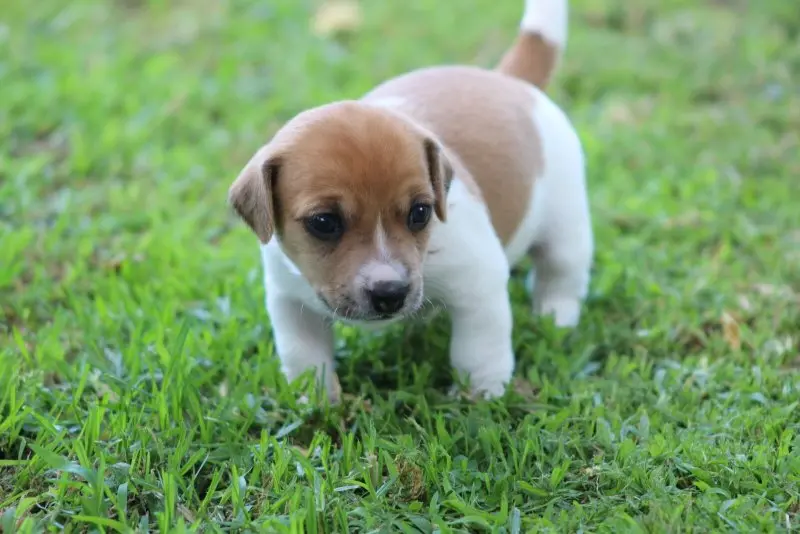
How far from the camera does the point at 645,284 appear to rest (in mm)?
5285

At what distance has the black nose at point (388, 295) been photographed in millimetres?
3529

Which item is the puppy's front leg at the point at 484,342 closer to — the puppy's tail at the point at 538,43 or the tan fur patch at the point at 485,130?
the tan fur patch at the point at 485,130

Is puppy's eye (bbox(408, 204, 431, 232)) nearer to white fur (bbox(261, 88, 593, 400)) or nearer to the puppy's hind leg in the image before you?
white fur (bbox(261, 88, 593, 400))

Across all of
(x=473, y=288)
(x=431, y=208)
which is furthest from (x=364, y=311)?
(x=473, y=288)

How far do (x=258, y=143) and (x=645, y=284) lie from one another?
2.98 m

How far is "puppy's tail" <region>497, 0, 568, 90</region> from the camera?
5.12 metres

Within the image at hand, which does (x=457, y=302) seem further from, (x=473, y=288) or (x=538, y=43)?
(x=538, y=43)

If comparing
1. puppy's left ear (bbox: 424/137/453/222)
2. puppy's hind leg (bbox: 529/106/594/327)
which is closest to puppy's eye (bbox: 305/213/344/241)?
puppy's left ear (bbox: 424/137/453/222)

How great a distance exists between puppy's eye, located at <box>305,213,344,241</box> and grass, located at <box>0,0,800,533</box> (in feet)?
2.57

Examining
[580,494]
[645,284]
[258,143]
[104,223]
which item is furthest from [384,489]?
[258,143]

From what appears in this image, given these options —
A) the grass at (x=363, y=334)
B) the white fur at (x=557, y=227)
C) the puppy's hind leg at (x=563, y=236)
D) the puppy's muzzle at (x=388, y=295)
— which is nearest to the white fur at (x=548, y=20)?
the white fur at (x=557, y=227)

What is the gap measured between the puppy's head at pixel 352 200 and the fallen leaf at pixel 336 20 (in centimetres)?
524

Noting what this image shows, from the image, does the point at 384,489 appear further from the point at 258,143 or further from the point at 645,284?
the point at 258,143

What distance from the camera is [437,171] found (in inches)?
150
